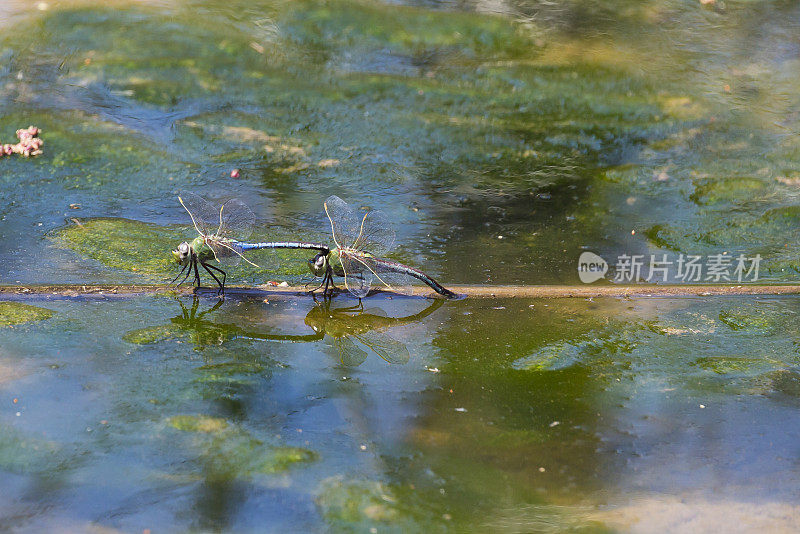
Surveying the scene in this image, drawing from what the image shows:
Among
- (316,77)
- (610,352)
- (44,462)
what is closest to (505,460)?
(610,352)

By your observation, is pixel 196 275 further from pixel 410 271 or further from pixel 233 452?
pixel 233 452

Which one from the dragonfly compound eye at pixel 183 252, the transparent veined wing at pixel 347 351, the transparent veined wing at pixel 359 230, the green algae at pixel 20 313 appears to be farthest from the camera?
the transparent veined wing at pixel 359 230

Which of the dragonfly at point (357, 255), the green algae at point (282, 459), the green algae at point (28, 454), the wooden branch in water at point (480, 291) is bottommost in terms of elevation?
the wooden branch in water at point (480, 291)

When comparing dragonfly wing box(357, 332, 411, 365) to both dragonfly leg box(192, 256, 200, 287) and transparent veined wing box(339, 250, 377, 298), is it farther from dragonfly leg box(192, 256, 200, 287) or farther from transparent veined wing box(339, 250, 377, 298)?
dragonfly leg box(192, 256, 200, 287)

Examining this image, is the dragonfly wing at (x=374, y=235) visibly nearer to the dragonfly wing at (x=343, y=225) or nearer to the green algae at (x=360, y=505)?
the dragonfly wing at (x=343, y=225)

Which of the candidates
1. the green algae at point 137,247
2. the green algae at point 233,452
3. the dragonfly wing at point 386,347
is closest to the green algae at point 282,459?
the green algae at point 233,452

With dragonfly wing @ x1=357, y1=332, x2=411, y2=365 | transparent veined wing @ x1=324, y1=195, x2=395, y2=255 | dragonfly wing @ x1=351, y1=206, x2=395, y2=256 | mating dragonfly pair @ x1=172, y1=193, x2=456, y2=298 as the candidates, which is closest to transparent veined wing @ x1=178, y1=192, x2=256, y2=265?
mating dragonfly pair @ x1=172, y1=193, x2=456, y2=298
